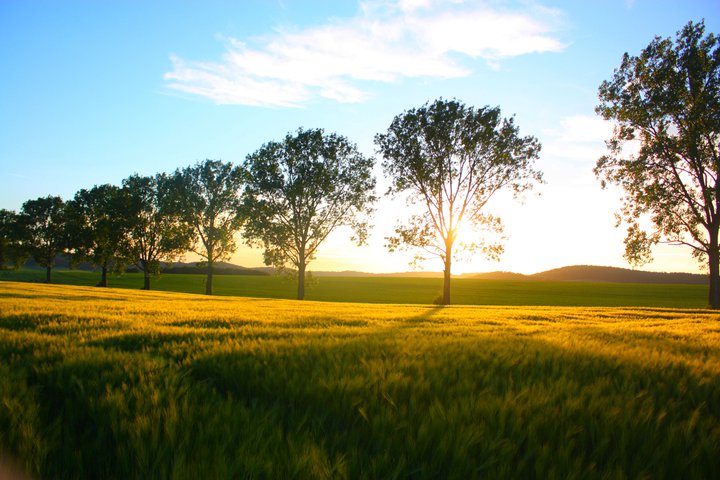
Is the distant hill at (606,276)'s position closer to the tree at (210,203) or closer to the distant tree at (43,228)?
the tree at (210,203)

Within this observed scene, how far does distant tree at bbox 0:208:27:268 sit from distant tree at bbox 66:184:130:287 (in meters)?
16.6

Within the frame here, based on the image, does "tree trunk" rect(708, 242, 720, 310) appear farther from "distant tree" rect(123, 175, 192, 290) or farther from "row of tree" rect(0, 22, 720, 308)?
"distant tree" rect(123, 175, 192, 290)

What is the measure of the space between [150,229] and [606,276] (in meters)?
123

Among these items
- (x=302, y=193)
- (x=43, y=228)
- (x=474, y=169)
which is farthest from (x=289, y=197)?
(x=43, y=228)

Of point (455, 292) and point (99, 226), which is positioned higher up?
point (99, 226)

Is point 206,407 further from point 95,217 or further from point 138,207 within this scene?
point 95,217

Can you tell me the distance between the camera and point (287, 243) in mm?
40562

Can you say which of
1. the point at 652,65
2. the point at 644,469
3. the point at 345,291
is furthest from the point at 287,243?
the point at 644,469

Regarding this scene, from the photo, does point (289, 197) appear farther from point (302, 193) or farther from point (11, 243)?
point (11, 243)

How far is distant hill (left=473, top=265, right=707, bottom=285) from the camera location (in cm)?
9988

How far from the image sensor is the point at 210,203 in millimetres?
50125

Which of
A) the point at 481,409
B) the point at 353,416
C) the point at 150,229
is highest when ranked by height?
the point at 150,229

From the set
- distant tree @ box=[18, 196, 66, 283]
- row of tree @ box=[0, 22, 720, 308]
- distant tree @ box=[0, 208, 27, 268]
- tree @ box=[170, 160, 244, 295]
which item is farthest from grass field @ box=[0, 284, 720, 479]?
distant tree @ box=[0, 208, 27, 268]

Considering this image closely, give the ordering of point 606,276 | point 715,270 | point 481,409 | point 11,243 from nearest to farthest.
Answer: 1. point 481,409
2. point 715,270
3. point 11,243
4. point 606,276
